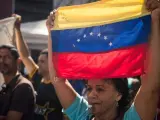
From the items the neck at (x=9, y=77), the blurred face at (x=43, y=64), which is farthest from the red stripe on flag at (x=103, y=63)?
the blurred face at (x=43, y=64)

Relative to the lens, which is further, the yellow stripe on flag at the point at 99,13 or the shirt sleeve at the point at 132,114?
the yellow stripe on flag at the point at 99,13

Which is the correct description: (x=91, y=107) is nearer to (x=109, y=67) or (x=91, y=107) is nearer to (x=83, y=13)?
(x=109, y=67)

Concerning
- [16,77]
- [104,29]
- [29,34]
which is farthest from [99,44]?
[29,34]

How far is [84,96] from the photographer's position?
4004 millimetres

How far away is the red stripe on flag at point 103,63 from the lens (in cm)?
328

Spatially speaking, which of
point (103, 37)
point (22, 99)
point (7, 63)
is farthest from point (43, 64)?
point (103, 37)

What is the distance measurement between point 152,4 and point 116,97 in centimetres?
69

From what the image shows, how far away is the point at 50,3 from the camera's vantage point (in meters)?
11.9

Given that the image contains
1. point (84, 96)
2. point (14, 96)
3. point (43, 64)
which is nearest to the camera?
point (84, 96)

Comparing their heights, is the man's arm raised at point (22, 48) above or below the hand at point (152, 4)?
below

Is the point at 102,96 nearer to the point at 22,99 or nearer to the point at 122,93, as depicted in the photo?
the point at 122,93

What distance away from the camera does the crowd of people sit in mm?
3092

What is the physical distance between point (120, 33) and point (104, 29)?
0.45ft

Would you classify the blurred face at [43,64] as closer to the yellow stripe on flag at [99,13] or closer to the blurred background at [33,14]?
the yellow stripe on flag at [99,13]
